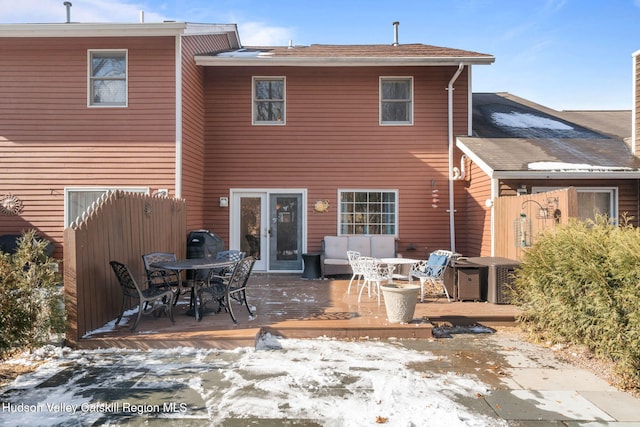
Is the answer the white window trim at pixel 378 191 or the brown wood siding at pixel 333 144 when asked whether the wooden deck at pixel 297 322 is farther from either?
the brown wood siding at pixel 333 144

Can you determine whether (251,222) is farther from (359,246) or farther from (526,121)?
(526,121)

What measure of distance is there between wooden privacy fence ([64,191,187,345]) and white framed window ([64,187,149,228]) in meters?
2.01

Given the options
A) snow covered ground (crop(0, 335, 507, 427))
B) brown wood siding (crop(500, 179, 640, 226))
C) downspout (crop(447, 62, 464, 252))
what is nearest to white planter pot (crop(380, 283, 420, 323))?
snow covered ground (crop(0, 335, 507, 427))

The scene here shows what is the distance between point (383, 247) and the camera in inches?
358

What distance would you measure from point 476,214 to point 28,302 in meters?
7.77

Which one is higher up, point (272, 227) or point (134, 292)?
point (272, 227)

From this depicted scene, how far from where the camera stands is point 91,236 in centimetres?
468

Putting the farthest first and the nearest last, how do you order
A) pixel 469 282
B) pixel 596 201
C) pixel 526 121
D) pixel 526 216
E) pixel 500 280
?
pixel 526 121
pixel 596 201
pixel 526 216
pixel 469 282
pixel 500 280

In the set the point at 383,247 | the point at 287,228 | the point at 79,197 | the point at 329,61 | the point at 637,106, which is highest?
the point at 329,61

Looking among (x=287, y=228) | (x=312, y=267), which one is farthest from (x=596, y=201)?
(x=287, y=228)

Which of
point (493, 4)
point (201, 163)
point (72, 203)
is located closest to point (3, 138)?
point (72, 203)

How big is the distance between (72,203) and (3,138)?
185 cm

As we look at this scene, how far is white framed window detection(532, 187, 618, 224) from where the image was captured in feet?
26.5

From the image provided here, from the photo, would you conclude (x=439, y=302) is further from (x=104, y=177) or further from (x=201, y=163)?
(x=104, y=177)
